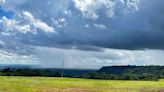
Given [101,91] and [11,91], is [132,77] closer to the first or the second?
[101,91]

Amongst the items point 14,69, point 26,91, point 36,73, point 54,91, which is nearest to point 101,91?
point 54,91

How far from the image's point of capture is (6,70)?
15550 centimetres

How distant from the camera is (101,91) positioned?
57656 mm

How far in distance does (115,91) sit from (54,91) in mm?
11065

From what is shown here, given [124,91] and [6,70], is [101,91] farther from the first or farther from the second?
[6,70]

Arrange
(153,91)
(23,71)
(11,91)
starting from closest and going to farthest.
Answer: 1. (11,91)
2. (153,91)
3. (23,71)

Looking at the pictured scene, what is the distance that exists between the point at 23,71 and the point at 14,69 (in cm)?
797

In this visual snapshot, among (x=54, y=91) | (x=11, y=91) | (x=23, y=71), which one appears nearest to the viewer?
(x=11, y=91)

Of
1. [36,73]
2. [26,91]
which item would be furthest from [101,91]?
[36,73]

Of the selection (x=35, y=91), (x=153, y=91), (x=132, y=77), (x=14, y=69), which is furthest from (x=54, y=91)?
(x=14, y=69)

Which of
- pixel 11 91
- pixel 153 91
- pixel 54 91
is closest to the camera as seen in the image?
pixel 11 91

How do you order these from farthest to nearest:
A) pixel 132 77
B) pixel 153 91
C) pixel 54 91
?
pixel 132 77, pixel 153 91, pixel 54 91

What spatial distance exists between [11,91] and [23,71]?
9731 cm

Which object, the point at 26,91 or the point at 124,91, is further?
the point at 124,91
